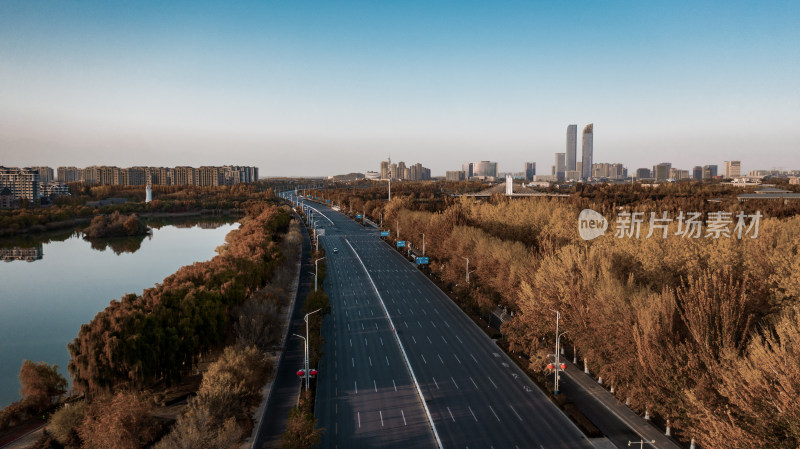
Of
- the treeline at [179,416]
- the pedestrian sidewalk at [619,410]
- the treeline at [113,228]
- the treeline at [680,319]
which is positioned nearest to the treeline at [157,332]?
the treeline at [179,416]

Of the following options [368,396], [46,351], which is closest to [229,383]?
[368,396]

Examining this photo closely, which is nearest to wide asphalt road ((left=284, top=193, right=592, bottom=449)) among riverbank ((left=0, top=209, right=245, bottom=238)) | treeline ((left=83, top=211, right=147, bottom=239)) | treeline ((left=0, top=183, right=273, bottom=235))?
treeline ((left=83, top=211, right=147, bottom=239))

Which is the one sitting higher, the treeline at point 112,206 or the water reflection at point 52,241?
the treeline at point 112,206

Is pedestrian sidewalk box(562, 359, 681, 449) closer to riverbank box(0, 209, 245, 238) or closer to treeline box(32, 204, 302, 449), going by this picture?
treeline box(32, 204, 302, 449)

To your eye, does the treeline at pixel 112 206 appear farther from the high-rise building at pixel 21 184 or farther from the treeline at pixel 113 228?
the treeline at pixel 113 228

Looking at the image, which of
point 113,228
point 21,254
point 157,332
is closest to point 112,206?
point 113,228

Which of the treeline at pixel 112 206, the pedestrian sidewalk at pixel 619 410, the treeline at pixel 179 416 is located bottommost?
the pedestrian sidewalk at pixel 619 410

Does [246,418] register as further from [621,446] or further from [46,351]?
[46,351]
